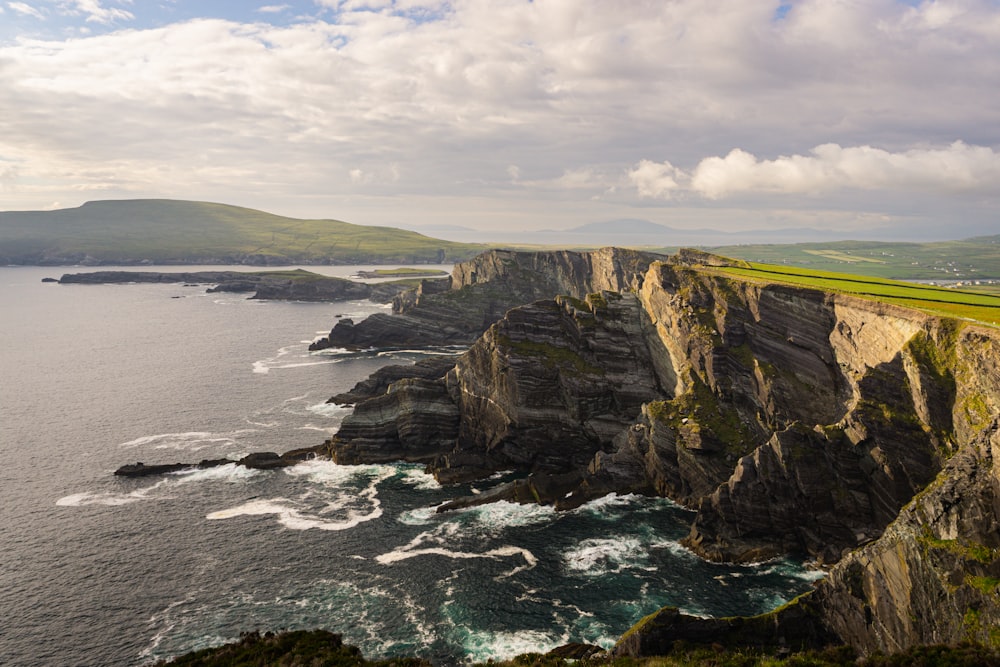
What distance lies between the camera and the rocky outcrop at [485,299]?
173875 millimetres

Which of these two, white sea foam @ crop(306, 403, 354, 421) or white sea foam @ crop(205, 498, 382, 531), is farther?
white sea foam @ crop(306, 403, 354, 421)

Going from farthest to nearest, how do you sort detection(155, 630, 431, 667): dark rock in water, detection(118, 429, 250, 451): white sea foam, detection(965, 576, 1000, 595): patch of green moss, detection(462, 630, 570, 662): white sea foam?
1. detection(118, 429, 250, 451): white sea foam
2. detection(462, 630, 570, 662): white sea foam
3. detection(155, 630, 431, 667): dark rock in water
4. detection(965, 576, 1000, 595): patch of green moss

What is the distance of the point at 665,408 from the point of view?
79.4 m

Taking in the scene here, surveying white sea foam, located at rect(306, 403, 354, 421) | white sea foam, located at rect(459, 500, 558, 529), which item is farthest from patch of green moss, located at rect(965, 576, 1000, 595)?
white sea foam, located at rect(306, 403, 354, 421)

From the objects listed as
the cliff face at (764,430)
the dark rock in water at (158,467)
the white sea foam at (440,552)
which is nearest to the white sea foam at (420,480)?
the cliff face at (764,430)

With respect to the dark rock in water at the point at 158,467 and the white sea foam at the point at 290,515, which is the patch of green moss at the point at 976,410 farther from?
the dark rock in water at the point at 158,467

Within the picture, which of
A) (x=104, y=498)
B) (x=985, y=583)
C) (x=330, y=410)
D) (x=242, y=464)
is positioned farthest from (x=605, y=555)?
(x=330, y=410)

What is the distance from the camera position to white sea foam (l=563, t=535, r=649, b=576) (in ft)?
Result: 198

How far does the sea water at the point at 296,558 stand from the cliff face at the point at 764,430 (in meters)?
5.46

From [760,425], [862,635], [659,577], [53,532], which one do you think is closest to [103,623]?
[53,532]

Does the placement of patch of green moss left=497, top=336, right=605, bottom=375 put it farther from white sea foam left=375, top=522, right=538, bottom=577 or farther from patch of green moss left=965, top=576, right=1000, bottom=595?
patch of green moss left=965, top=576, right=1000, bottom=595

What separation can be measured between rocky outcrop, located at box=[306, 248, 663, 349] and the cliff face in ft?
241

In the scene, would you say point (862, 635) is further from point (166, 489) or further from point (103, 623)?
point (166, 489)

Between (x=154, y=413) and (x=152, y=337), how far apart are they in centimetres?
8512
